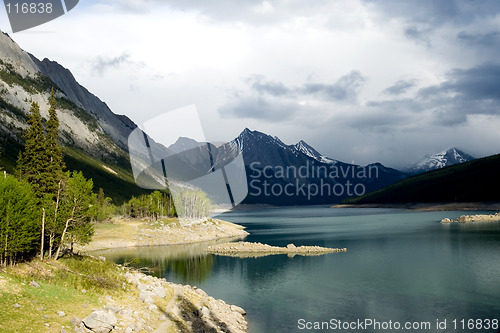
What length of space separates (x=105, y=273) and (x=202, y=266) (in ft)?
119

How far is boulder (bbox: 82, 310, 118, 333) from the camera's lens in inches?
1047

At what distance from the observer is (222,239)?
4892 inches

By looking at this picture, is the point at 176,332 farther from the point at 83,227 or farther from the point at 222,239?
the point at 222,239

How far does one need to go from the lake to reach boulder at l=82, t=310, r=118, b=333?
51.1 feet

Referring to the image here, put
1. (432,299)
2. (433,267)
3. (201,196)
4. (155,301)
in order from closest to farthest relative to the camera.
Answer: (155,301) → (432,299) → (433,267) → (201,196)

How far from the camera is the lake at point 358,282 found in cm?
4062

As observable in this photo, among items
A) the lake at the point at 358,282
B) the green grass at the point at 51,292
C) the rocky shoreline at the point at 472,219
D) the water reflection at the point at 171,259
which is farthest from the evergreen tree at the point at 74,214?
the rocky shoreline at the point at 472,219

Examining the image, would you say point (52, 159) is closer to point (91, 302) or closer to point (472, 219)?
point (91, 302)

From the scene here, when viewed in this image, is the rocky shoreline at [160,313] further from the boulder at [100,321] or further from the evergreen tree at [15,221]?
the evergreen tree at [15,221]

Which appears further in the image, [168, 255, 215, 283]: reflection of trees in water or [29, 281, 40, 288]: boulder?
[168, 255, 215, 283]: reflection of trees in water

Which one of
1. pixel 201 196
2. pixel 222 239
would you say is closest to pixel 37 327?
pixel 222 239

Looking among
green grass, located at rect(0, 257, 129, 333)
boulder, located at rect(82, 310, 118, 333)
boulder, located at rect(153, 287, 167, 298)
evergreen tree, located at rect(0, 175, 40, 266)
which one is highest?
evergreen tree, located at rect(0, 175, 40, 266)

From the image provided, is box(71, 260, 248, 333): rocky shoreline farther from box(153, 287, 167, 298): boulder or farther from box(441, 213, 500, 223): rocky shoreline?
box(441, 213, 500, 223): rocky shoreline

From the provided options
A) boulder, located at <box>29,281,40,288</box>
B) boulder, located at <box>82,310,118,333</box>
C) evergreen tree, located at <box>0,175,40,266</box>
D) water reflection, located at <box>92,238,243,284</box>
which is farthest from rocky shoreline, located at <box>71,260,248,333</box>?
water reflection, located at <box>92,238,243,284</box>
